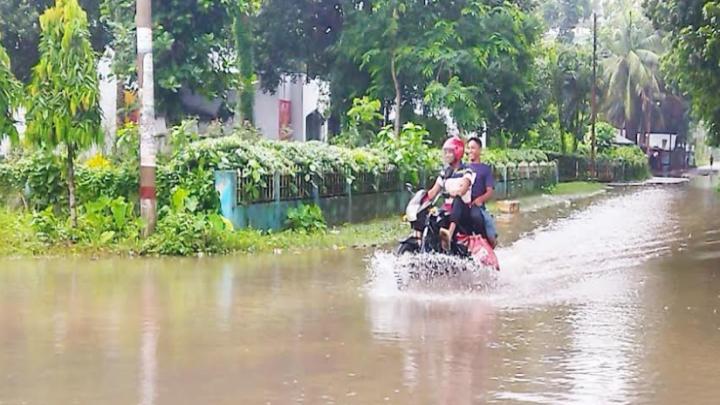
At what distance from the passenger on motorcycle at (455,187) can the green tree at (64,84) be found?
6323 mm

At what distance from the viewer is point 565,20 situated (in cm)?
8738

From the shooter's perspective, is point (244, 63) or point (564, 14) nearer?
point (244, 63)

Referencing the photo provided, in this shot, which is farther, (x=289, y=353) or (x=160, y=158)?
(x=160, y=158)

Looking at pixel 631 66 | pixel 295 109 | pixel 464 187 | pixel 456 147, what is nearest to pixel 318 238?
pixel 456 147

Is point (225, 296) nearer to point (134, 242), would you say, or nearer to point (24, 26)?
point (134, 242)

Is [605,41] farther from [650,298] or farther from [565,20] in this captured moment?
[650,298]

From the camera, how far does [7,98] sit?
15805 mm

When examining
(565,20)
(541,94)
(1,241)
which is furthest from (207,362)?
(565,20)

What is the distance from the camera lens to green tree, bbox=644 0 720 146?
19.4 meters

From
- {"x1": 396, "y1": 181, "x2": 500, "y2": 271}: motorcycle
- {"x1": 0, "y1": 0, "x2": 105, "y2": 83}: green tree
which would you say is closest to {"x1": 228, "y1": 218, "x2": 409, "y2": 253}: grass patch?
{"x1": 396, "y1": 181, "x2": 500, "y2": 271}: motorcycle

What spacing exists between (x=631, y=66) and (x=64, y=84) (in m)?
53.6

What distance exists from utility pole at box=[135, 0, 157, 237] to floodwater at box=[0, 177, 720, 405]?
157 cm

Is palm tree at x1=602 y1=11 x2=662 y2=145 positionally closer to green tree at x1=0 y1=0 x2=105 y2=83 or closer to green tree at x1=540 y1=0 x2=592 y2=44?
green tree at x1=540 y1=0 x2=592 y2=44

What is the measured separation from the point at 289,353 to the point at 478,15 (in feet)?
89.3
